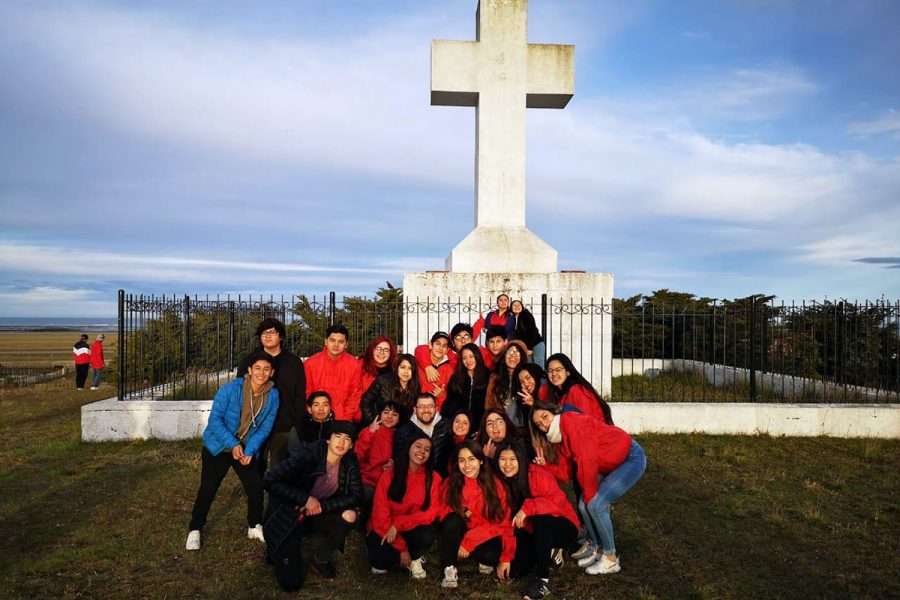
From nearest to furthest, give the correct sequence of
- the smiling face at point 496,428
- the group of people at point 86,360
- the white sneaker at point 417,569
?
1. the white sneaker at point 417,569
2. the smiling face at point 496,428
3. the group of people at point 86,360

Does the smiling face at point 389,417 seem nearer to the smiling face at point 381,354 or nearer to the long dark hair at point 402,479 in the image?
the long dark hair at point 402,479

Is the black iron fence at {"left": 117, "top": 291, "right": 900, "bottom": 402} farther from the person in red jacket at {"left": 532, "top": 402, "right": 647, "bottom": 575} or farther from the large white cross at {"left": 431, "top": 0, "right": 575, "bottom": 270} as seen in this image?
the person in red jacket at {"left": 532, "top": 402, "right": 647, "bottom": 575}

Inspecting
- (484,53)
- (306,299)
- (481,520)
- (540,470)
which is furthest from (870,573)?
(484,53)

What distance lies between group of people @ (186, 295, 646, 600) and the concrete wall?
4.10m

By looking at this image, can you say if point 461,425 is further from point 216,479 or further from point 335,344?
point 216,479

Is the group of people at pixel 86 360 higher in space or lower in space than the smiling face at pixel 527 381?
lower

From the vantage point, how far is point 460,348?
6.21m

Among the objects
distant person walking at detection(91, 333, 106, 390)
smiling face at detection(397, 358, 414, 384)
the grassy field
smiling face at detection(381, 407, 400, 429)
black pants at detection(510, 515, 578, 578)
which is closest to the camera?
black pants at detection(510, 515, 578, 578)

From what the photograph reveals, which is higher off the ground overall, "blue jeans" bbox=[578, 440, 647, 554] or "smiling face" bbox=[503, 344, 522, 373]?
"smiling face" bbox=[503, 344, 522, 373]

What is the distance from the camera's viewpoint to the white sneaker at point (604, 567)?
15.1 feet

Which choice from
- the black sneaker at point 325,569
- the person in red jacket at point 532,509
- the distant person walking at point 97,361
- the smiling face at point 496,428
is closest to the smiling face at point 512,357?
the smiling face at point 496,428

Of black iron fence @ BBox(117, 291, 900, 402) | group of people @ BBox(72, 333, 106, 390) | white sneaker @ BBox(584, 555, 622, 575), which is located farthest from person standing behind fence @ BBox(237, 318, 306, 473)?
group of people @ BBox(72, 333, 106, 390)

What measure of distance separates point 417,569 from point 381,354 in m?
1.89

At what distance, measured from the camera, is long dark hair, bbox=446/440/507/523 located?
4445 mm
